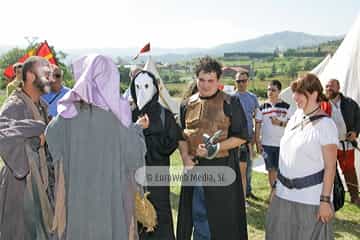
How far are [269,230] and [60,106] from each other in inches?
71.9

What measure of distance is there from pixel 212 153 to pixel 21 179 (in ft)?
4.64

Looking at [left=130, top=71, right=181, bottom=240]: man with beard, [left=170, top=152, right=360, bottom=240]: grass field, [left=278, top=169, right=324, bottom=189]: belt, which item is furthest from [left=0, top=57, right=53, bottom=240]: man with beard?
[left=170, top=152, right=360, bottom=240]: grass field

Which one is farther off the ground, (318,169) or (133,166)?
(133,166)

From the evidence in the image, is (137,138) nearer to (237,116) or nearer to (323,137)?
(237,116)

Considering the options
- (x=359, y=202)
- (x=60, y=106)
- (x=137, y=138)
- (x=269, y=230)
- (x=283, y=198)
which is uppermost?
(x=60, y=106)

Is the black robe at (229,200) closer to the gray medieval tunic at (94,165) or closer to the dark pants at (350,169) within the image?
the gray medieval tunic at (94,165)

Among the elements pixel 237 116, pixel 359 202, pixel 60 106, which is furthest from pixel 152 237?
pixel 359 202

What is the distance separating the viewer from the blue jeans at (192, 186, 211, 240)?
3107 millimetres

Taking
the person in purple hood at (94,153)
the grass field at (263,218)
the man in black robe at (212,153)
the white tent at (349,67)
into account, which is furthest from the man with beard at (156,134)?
the white tent at (349,67)

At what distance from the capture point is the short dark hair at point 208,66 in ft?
9.64

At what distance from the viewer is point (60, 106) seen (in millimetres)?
2188

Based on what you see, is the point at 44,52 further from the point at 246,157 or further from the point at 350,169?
the point at 350,169

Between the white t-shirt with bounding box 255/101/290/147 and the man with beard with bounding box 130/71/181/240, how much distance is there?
2.36m

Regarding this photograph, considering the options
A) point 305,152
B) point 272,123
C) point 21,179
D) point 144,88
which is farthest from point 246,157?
point 21,179
